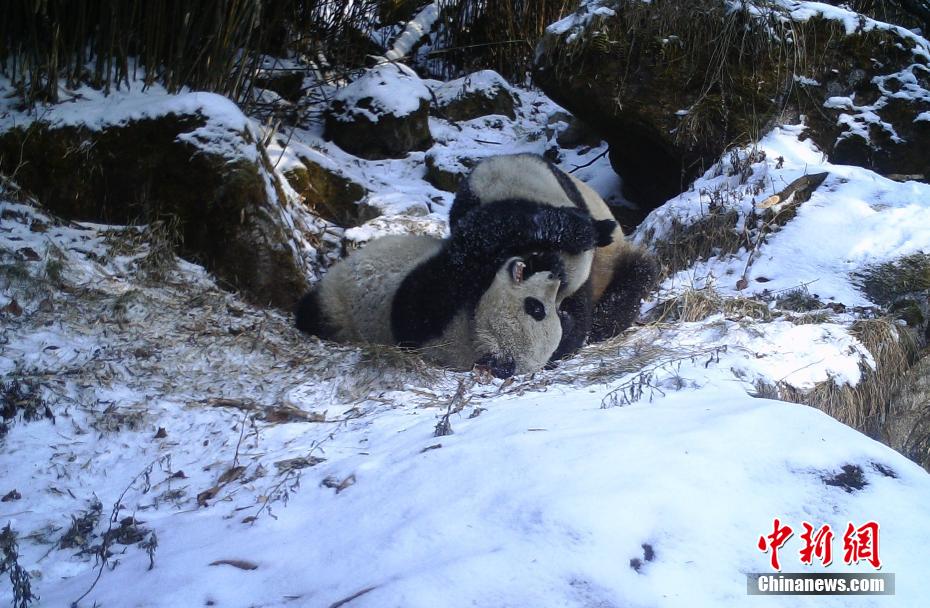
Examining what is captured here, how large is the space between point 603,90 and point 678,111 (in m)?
0.66

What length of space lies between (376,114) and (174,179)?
2.83 metres

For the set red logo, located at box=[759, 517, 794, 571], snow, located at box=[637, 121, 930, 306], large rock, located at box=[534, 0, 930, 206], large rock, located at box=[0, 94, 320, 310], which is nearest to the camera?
red logo, located at box=[759, 517, 794, 571]

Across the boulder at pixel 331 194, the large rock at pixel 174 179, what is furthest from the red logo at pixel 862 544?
the boulder at pixel 331 194

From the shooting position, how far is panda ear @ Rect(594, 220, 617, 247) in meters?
4.90

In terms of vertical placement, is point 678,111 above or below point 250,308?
above

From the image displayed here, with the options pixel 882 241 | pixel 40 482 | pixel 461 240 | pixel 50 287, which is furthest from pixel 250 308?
pixel 882 241

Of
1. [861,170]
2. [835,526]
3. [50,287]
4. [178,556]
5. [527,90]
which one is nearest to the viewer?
[835,526]

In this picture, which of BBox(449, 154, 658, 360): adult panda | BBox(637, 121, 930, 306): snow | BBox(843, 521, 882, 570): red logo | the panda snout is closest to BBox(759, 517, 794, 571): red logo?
BBox(843, 521, 882, 570): red logo

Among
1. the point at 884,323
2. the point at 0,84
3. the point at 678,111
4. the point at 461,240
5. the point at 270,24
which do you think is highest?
the point at 270,24

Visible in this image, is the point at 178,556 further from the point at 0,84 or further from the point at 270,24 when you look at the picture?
the point at 270,24

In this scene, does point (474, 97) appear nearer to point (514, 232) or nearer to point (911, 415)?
point (514, 232)

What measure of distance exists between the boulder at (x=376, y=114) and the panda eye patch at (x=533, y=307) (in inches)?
151

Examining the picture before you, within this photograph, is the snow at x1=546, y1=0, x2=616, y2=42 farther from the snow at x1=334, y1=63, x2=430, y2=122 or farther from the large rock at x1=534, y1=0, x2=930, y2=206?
the snow at x1=334, y1=63, x2=430, y2=122

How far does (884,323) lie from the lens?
4.72m
